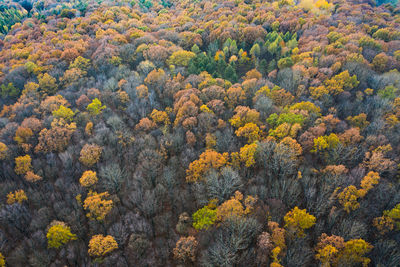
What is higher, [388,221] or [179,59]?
[179,59]

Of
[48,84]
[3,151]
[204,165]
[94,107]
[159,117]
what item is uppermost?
[48,84]

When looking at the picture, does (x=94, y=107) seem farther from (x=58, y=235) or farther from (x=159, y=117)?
(x=58, y=235)

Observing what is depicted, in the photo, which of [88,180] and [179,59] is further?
[179,59]

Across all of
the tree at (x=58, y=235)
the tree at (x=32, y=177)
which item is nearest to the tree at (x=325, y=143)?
the tree at (x=58, y=235)

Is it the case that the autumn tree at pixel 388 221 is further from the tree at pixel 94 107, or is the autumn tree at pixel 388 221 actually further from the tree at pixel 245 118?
the tree at pixel 94 107

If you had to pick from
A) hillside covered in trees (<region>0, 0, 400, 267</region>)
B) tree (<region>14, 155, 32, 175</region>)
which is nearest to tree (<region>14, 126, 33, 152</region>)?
hillside covered in trees (<region>0, 0, 400, 267</region>)

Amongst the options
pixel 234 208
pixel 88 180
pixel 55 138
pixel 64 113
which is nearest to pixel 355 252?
pixel 234 208

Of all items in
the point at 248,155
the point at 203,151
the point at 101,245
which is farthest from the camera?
the point at 203,151
